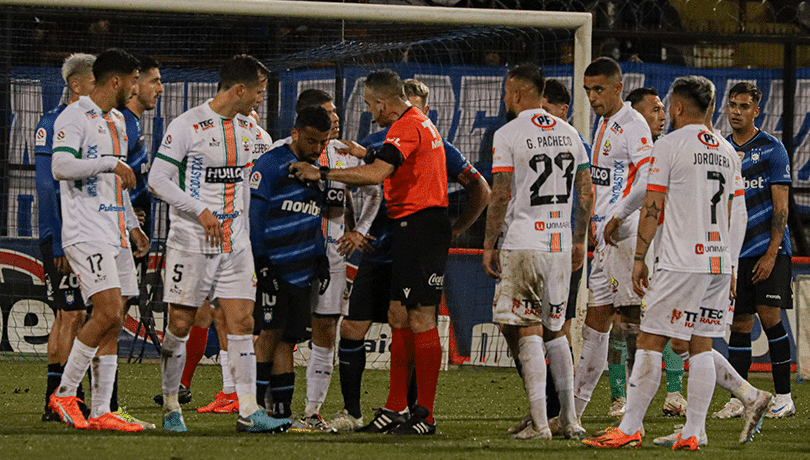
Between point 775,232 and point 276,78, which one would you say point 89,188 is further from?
point 276,78

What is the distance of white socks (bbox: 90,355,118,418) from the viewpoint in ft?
21.7

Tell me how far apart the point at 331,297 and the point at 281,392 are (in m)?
0.68

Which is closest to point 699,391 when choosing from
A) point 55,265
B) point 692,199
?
point 692,199

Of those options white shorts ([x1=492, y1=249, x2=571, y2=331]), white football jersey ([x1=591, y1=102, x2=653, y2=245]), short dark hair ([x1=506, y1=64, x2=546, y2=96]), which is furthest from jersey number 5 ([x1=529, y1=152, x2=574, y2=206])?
white football jersey ([x1=591, y1=102, x2=653, y2=245])

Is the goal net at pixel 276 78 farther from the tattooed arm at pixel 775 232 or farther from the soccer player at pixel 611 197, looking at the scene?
the tattooed arm at pixel 775 232

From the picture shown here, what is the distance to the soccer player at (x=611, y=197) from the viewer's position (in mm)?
7750

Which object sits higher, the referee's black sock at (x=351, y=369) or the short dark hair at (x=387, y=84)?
the short dark hair at (x=387, y=84)

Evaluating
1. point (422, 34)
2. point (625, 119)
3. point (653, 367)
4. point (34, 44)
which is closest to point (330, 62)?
point (422, 34)

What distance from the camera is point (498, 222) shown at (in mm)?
6496

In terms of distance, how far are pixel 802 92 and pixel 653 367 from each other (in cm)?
864

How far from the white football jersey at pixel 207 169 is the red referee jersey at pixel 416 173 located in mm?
938

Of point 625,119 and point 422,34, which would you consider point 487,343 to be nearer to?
point 422,34

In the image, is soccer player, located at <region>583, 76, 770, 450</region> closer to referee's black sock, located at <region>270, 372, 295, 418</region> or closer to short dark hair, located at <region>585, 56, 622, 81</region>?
short dark hair, located at <region>585, 56, 622, 81</region>

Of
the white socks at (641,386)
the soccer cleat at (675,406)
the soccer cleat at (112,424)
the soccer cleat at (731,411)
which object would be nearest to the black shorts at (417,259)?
the white socks at (641,386)
